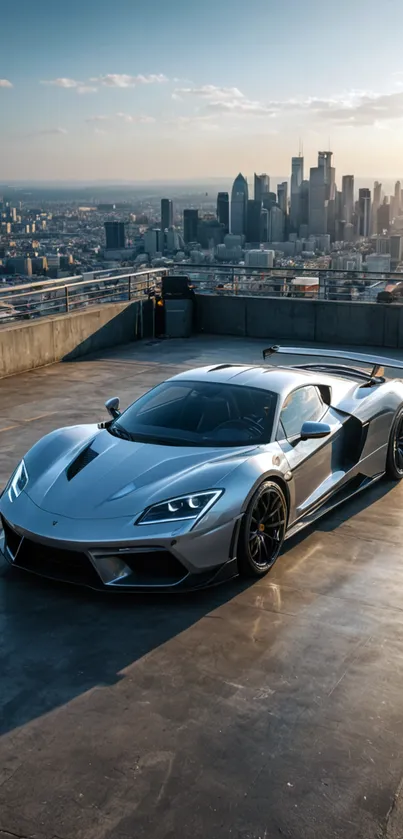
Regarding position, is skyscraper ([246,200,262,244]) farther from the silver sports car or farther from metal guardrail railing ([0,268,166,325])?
the silver sports car

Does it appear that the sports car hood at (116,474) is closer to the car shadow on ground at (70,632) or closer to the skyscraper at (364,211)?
the car shadow on ground at (70,632)

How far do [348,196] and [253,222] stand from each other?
10.4 metres

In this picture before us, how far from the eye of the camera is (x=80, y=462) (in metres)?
5.91

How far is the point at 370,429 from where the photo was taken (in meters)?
7.31

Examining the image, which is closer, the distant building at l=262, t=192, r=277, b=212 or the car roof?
the car roof

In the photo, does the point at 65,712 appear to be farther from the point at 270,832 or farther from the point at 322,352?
the point at 322,352

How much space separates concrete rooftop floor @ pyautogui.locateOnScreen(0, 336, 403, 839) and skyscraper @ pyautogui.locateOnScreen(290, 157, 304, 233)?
39791mm

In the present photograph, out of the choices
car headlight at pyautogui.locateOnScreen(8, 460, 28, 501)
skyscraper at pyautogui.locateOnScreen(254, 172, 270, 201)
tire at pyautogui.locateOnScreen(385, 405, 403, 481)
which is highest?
skyscraper at pyautogui.locateOnScreen(254, 172, 270, 201)

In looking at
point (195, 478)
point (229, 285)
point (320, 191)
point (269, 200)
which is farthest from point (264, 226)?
point (195, 478)

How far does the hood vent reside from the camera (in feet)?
18.9

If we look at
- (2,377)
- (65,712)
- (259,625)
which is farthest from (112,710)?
(2,377)

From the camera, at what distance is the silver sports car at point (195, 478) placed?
511 centimetres

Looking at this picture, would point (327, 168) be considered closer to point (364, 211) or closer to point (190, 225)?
point (364, 211)

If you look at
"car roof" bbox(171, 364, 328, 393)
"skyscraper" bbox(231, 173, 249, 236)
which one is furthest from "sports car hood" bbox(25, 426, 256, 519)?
"skyscraper" bbox(231, 173, 249, 236)
